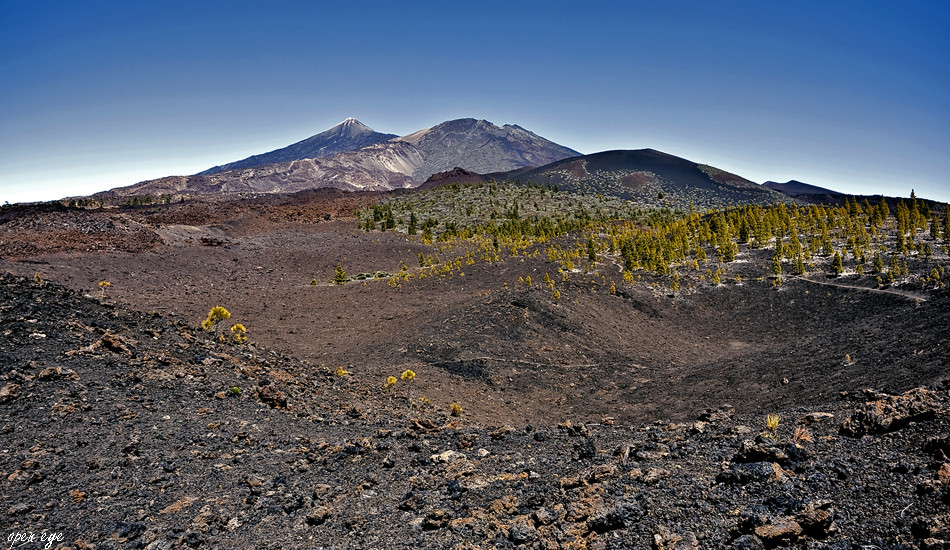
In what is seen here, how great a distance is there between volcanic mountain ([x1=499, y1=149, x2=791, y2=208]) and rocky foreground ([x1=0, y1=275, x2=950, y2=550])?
66513 millimetres

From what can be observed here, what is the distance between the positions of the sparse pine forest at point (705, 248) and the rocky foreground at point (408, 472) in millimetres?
14500

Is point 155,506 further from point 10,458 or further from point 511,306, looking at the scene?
point 511,306

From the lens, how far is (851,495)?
4258 millimetres

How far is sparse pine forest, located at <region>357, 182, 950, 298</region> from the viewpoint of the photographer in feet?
80.5

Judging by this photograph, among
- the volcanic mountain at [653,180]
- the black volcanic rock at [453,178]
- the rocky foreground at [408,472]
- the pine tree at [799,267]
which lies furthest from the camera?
the black volcanic rock at [453,178]

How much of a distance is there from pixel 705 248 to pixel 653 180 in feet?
192

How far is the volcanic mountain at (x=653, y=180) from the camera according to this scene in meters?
77.5

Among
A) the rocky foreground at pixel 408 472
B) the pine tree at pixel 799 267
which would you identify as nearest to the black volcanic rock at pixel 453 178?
the pine tree at pixel 799 267

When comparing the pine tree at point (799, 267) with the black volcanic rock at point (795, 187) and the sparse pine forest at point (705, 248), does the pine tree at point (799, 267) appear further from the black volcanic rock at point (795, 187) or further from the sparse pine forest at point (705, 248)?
the black volcanic rock at point (795, 187)

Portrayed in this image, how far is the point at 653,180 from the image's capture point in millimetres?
87875

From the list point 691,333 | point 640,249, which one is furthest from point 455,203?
point 691,333

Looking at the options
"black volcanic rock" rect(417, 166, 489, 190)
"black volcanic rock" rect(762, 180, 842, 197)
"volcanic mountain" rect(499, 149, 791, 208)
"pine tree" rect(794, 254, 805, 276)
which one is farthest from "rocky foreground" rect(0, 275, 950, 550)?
"black volcanic rock" rect(762, 180, 842, 197)

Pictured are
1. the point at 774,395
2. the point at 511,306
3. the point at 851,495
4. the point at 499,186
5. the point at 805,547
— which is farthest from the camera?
the point at 499,186

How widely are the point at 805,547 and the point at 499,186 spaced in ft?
216
